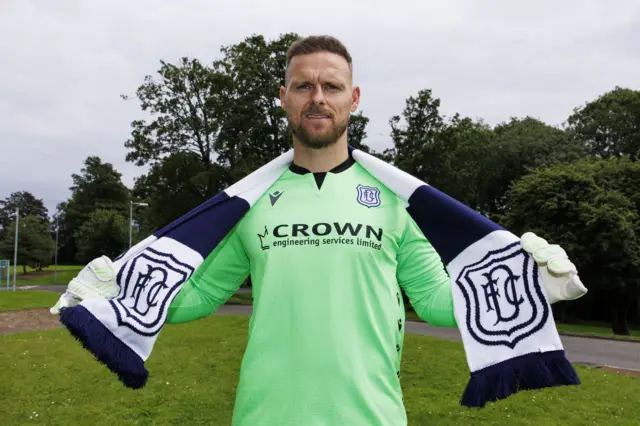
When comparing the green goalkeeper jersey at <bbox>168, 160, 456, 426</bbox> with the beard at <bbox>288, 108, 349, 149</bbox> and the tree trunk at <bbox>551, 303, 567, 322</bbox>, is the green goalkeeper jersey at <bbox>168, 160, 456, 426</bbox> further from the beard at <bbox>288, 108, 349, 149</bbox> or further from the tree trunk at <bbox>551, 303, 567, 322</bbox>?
the tree trunk at <bbox>551, 303, 567, 322</bbox>

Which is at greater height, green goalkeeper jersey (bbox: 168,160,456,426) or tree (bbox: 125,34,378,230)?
tree (bbox: 125,34,378,230)

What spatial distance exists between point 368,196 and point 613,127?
141ft

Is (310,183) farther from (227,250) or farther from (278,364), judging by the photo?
(278,364)

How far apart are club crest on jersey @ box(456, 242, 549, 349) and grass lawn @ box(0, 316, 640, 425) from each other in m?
5.82

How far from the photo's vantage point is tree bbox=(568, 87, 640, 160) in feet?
124

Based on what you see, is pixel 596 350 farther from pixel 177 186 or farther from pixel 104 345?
pixel 177 186

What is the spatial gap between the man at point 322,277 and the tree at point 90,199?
245 feet

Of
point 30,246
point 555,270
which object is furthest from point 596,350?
point 30,246

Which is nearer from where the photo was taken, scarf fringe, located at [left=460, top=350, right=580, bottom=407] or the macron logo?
scarf fringe, located at [left=460, top=350, right=580, bottom=407]

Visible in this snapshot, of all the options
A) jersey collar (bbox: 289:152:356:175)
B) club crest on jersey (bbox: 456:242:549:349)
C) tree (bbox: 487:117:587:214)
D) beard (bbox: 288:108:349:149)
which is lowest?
club crest on jersey (bbox: 456:242:549:349)

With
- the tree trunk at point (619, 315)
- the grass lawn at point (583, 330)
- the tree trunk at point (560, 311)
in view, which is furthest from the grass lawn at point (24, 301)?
the tree trunk at point (619, 315)

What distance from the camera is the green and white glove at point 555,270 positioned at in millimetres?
1993

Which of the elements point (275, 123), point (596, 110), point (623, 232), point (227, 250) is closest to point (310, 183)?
point (227, 250)

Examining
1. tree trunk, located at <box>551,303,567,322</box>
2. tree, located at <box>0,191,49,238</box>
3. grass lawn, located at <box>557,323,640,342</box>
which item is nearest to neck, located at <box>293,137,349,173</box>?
grass lawn, located at <box>557,323,640,342</box>
